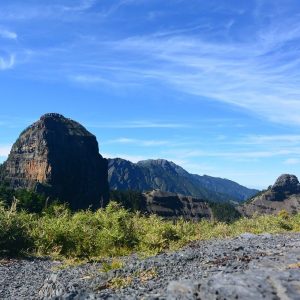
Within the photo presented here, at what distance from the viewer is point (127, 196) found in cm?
17475

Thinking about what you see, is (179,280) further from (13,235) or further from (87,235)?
(87,235)

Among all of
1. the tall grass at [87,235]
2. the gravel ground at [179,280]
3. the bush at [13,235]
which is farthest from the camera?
the tall grass at [87,235]

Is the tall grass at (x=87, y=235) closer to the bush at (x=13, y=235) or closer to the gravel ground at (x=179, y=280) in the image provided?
the bush at (x=13, y=235)

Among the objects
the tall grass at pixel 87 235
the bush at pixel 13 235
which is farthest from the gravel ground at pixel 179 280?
the tall grass at pixel 87 235

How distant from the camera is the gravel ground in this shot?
8422mm

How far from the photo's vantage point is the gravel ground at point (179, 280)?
8422mm

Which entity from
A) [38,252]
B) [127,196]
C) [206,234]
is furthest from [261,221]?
[127,196]

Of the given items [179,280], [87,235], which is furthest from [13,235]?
[179,280]

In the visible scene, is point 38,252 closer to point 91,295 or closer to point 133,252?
point 133,252

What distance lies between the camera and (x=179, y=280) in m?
9.70

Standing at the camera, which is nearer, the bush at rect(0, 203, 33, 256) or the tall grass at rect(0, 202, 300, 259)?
the bush at rect(0, 203, 33, 256)

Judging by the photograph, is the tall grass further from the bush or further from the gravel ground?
the gravel ground

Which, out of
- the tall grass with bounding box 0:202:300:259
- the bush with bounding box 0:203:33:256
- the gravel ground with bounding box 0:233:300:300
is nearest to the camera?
the gravel ground with bounding box 0:233:300:300

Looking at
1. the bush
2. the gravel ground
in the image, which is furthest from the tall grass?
the gravel ground
